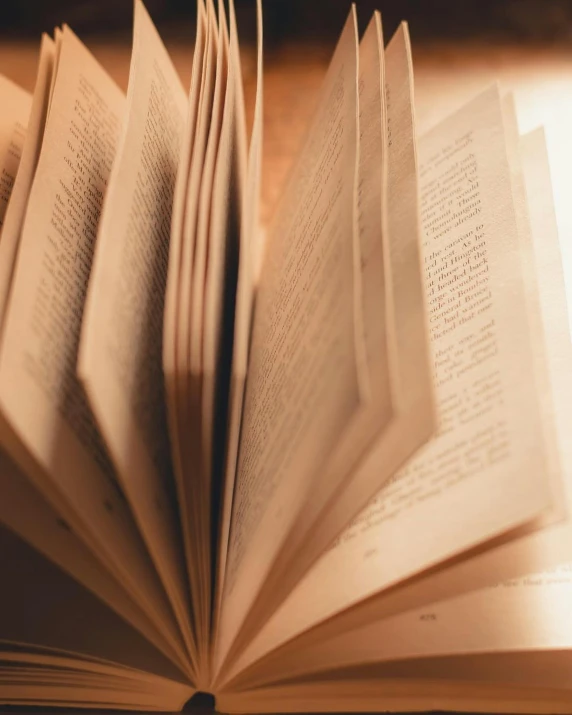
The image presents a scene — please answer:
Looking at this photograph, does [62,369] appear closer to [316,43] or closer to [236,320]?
[236,320]

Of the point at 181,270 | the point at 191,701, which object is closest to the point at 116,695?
the point at 191,701

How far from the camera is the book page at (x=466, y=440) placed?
0.35m

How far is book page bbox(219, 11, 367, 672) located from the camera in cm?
31

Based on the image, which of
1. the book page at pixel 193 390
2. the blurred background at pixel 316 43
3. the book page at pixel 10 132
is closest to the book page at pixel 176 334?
the book page at pixel 193 390

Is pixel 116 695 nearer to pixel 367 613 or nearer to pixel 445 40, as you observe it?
pixel 367 613

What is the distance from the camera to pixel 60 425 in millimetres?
351

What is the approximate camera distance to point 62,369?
1.20 ft

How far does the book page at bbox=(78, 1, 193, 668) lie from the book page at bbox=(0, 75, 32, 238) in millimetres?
128

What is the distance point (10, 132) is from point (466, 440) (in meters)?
0.42

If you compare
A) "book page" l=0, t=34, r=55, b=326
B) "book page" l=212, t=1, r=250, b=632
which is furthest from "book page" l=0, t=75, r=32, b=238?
"book page" l=212, t=1, r=250, b=632

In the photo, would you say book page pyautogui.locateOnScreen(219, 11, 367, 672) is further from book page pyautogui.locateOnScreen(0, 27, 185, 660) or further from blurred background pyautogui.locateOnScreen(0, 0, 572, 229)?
blurred background pyautogui.locateOnScreen(0, 0, 572, 229)

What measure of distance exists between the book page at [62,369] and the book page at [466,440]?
10 centimetres

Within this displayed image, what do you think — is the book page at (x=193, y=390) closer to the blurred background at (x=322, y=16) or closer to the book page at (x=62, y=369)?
the book page at (x=62, y=369)

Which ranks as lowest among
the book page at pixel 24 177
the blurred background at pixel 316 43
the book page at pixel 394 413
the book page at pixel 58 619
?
the book page at pixel 58 619
